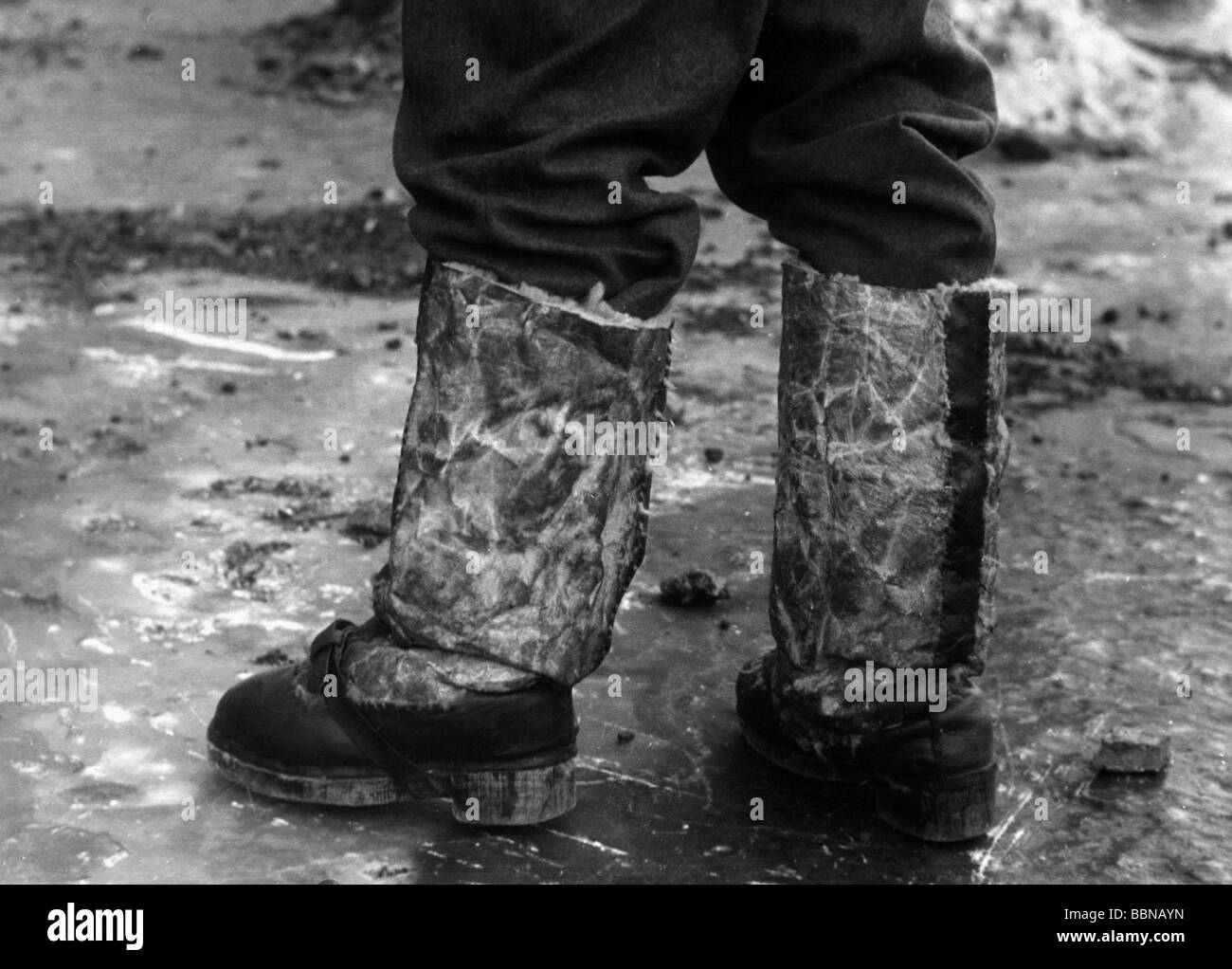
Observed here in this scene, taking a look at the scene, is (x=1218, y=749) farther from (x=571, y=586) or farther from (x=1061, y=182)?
(x=1061, y=182)

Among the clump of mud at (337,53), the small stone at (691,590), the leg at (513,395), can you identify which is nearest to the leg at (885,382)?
the leg at (513,395)

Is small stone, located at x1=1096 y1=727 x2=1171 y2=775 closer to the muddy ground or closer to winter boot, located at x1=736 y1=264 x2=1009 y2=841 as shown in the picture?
the muddy ground

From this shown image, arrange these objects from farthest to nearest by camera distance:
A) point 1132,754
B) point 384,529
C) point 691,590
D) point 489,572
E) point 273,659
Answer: point 384,529 < point 691,590 < point 273,659 < point 1132,754 < point 489,572

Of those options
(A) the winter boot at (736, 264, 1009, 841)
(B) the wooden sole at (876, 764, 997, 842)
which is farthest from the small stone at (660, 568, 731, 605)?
(B) the wooden sole at (876, 764, 997, 842)

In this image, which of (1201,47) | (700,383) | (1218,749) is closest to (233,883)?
(1218,749)

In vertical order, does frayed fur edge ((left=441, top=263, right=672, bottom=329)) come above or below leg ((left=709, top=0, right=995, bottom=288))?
below

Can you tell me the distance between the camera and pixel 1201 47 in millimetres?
7148

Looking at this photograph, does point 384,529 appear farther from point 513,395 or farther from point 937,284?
point 937,284

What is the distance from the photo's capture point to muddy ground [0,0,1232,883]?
208 cm

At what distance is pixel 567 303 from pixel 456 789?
57 cm

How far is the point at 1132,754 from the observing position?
223 cm

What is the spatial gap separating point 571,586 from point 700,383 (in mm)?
1734

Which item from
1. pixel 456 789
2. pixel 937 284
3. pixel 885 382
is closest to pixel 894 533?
pixel 885 382

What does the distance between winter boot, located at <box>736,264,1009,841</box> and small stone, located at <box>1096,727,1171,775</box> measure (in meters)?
0.19
